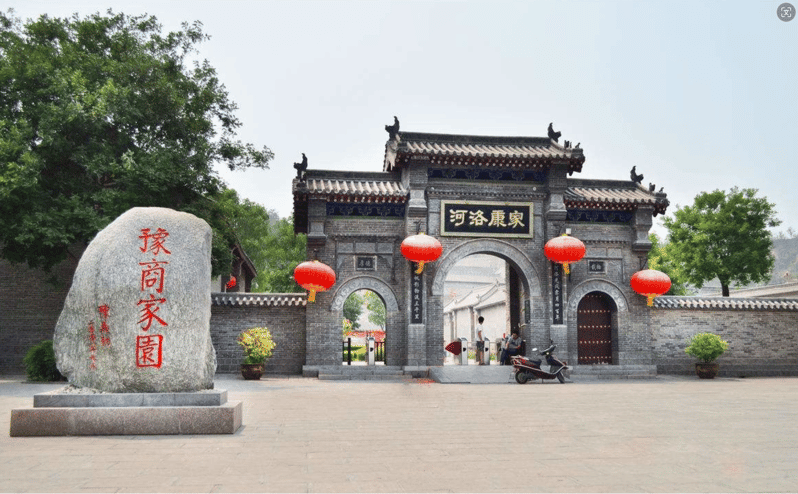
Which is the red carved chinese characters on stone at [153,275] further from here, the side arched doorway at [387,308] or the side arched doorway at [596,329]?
the side arched doorway at [596,329]

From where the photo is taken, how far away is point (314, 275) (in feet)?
48.8

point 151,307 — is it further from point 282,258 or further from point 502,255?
point 282,258

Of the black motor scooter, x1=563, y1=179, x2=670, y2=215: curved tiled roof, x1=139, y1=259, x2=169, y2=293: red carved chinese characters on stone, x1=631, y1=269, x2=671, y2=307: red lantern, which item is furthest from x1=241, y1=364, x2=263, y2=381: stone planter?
x1=631, y1=269, x2=671, y2=307: red lantern

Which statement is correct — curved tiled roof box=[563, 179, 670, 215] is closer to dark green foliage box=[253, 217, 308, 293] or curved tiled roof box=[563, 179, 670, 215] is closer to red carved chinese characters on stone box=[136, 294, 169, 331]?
red carved chinese characters on stone box=[136, 294, 169, 331]

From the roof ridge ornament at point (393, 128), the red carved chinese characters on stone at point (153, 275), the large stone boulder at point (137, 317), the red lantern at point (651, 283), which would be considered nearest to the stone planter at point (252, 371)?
the roof ridge ornament at point (393, 128)

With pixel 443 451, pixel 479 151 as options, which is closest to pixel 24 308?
pixel 479 151

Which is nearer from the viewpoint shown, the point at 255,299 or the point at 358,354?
the point at 255,299

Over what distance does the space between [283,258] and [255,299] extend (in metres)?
14.8

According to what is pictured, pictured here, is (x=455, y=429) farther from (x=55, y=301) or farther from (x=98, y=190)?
(x=55, y=301)

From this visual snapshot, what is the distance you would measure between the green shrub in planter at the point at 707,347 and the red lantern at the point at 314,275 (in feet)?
32.7

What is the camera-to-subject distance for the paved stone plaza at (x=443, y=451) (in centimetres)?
447

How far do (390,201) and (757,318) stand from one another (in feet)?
36.7

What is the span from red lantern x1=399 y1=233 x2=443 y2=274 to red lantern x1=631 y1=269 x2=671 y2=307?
552cm

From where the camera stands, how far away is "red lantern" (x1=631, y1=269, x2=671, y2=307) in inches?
631
